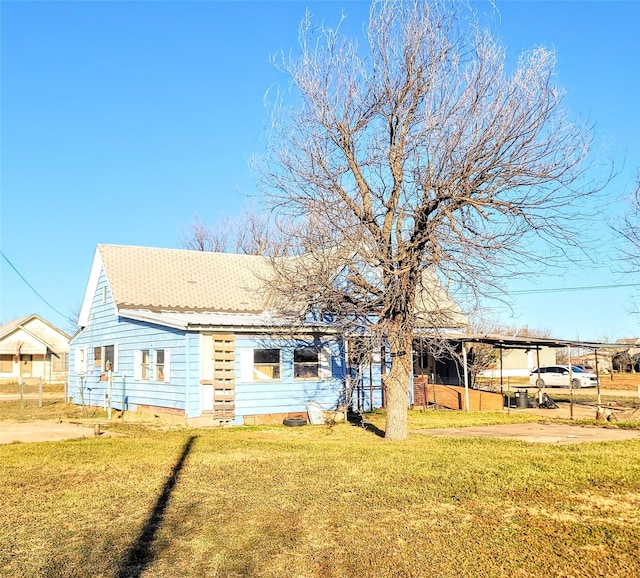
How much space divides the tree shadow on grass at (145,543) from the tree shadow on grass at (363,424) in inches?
256

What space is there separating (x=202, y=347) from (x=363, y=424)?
464cm

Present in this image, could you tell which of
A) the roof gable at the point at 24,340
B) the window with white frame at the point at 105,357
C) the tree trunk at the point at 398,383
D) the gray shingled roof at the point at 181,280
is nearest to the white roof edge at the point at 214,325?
the gray shingled roof at the point at 181,280

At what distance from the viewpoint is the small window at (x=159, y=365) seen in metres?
19.4

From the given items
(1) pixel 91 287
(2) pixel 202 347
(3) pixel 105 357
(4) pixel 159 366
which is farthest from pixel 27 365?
(2) pixel 202 347

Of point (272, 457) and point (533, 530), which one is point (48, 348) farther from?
point (533, 530)

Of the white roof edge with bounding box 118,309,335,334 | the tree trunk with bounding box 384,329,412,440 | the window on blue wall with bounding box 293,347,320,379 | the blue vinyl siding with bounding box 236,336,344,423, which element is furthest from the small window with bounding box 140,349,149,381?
the tree trunk with bounding box 384,329,412,440

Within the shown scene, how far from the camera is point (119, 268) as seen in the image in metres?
23.1

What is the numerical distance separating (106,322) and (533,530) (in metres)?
18.9

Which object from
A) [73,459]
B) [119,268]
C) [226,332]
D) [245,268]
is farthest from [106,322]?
[73,459]

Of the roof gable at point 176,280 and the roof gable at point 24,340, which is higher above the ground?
the roof gable at point 176,280

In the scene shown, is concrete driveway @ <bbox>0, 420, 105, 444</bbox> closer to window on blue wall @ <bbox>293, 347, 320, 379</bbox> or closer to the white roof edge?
the white roof edge

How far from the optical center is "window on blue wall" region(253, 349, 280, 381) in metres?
18.7

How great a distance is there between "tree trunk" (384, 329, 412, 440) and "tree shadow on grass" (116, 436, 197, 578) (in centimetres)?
552

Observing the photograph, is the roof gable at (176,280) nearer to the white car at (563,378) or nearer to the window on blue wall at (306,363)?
the window on blue wall at (306,363)
